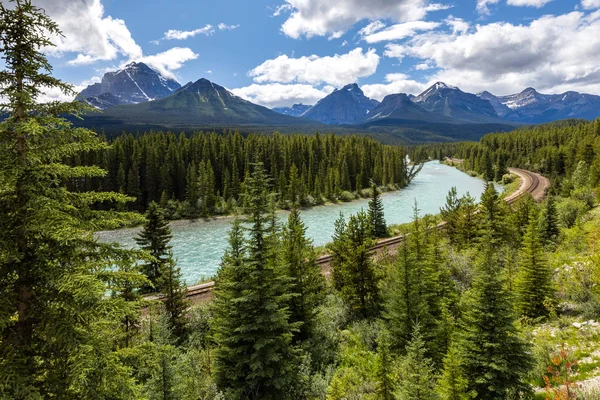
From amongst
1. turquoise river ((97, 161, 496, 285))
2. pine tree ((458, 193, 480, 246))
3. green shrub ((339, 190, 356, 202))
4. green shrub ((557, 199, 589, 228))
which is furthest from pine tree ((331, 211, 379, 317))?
green shrub ((339, 190, 356, 202))

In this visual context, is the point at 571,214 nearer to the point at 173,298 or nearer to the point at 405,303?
the point at 405,303

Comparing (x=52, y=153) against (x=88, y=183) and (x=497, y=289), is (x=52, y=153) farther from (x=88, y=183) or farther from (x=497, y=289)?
(x=88, y=183)

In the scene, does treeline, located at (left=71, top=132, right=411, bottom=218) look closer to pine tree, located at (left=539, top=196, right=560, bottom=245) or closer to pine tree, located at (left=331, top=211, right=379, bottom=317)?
pine tree, located at (left=331, top=211, right=379, bottom=317)

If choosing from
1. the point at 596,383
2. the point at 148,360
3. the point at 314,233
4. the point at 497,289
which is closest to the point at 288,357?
the point at 148,360

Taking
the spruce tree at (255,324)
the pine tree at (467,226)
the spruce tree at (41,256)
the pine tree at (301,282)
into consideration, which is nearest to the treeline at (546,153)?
the pine tree at (467,226)

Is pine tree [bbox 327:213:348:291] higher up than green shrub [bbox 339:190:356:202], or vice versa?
pine tree [bbox 327:213:348:291]

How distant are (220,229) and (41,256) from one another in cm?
5347

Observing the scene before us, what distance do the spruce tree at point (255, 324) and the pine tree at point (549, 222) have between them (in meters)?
25.7

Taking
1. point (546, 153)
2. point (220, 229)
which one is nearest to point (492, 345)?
point (220, 229)

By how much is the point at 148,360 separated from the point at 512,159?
6204 inches

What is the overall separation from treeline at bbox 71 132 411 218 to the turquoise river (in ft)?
19.2

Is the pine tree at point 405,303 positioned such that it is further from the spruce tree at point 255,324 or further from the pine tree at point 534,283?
the spruce tree at point 255,324

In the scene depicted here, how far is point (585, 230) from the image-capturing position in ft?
83.1

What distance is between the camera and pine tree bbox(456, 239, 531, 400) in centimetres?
1004
